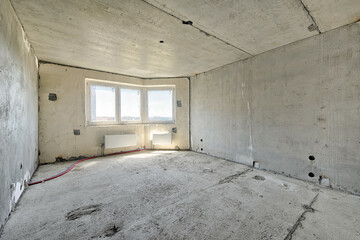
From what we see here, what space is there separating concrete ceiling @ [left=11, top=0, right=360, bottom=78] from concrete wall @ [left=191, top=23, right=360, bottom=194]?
27cm

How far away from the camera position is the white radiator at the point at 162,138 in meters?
4.43

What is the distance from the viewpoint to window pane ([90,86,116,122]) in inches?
151

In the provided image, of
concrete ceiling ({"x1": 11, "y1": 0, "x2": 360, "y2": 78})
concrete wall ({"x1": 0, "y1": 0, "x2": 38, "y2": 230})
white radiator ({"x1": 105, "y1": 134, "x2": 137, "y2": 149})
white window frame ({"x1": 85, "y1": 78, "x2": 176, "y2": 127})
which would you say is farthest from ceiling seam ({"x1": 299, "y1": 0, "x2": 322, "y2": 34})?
white radiator ({"x1": 105, "y1": 134, "x2": 137, "y2": 149})

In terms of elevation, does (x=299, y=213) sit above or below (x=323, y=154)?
below

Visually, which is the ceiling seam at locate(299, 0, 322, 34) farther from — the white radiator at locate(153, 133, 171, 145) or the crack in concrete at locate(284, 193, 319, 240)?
the white radiator at locate(153, 133, 171, 145)

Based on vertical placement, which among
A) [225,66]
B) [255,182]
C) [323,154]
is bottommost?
[255,182]

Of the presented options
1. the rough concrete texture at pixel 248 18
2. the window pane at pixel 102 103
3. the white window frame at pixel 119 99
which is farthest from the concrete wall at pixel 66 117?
the rough concrete texture at pixel 248 18

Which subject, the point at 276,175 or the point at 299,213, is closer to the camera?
the point at 299,213

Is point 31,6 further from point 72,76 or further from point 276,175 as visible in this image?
A: point 276,175

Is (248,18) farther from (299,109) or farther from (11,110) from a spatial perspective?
(11,110)

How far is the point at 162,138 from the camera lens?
14.5 feet

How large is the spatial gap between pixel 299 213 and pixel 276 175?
1122 millimetres

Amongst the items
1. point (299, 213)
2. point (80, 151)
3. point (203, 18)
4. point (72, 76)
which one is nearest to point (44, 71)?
point (72, 76)

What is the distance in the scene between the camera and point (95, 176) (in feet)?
8.39
